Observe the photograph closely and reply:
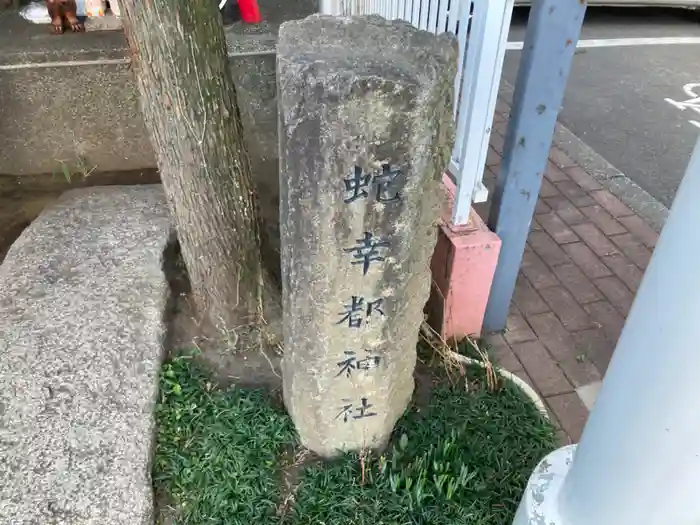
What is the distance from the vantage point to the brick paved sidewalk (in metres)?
2.99

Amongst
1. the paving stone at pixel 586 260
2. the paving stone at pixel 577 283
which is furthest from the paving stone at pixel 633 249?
the paving stone at pixel 577 283

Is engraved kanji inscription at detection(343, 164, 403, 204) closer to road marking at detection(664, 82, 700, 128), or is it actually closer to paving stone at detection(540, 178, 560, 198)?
paving stone at detection(540, 178, 560, 198)

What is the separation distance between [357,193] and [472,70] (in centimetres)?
93

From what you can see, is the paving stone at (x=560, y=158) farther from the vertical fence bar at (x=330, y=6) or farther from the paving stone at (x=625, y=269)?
the vertical fence bar at (x=330, y=6)

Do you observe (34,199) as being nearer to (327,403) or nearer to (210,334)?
(210,334)

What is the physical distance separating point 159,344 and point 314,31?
5.14ft

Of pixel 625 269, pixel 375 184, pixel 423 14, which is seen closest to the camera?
pixel 375 184

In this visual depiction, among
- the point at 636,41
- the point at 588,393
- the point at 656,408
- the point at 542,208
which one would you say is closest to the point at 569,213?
the point at 542,208

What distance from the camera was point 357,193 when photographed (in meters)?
1.80

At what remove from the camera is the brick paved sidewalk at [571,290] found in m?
2.99

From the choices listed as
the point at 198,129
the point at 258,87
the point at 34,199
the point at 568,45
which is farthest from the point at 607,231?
the point at 34,199

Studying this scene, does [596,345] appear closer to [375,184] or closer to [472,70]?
[472,70]

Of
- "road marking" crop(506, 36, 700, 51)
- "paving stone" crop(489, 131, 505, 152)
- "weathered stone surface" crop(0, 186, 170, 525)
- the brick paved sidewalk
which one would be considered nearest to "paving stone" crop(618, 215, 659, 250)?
the brick paved sidewalk

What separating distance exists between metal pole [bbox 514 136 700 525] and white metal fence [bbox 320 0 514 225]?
3.83 ft
